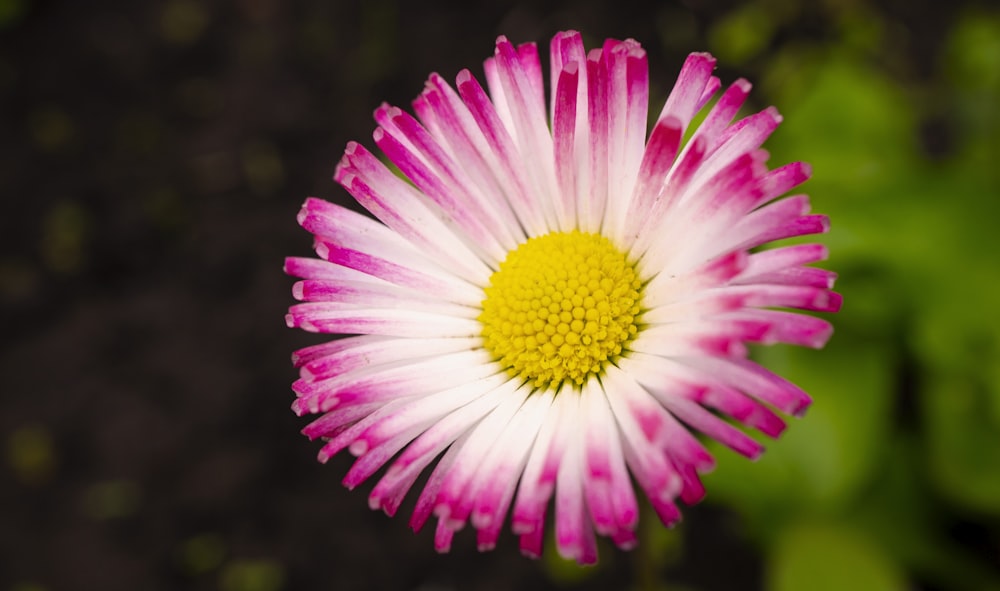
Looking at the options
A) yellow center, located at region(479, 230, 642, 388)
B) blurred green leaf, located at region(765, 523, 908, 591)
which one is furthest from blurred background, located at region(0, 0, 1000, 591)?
yellow center, located at region(479, 230, 642, 388)

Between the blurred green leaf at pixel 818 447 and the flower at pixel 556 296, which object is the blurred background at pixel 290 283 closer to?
the blurred green leaf at pixel 818 447

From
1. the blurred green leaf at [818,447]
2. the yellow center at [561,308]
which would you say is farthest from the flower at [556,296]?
the blurred green leaf at [818,447]

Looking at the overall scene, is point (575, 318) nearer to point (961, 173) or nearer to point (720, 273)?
point (720, 273)

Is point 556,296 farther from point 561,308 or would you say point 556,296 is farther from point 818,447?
point 818,447

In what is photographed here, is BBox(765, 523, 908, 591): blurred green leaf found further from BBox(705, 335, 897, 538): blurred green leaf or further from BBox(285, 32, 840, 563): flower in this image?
BBox(285, 32, 840, 563): flower

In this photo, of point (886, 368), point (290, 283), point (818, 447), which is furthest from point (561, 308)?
point (290, 283)

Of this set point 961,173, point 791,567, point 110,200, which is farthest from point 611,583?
point 110,200

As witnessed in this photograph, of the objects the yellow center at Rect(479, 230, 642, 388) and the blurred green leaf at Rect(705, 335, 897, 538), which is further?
the blurred green leaf at Rect(705, 335, 897, 538)
